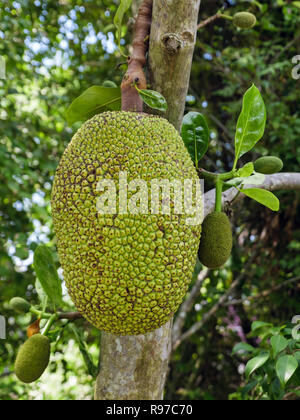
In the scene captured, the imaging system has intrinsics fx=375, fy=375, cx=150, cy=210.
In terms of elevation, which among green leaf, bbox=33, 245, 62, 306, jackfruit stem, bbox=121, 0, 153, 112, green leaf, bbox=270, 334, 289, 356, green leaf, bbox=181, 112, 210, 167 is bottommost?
green leaf, bbox=270, 334, 289, 356

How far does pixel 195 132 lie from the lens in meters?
0.79

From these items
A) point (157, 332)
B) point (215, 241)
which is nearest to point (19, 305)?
point (157, 332)

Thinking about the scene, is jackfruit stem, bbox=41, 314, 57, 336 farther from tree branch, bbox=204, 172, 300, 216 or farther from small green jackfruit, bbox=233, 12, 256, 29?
small green jackfruit, bbox=233, 12, 256, 29

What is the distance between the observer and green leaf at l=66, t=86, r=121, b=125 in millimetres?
844

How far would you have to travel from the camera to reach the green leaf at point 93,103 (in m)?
0.84

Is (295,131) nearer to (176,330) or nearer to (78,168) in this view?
(176,330)

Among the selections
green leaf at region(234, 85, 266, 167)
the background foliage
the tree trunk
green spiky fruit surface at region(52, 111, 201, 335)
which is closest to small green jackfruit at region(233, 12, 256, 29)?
the tree trunk

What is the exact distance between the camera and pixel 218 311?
6.07 ft

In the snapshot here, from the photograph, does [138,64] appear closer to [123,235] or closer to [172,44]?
[172,44]

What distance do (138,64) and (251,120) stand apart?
0.27 m

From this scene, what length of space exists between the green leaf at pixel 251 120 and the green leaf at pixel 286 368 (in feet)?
1.48

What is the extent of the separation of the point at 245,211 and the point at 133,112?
1358mm

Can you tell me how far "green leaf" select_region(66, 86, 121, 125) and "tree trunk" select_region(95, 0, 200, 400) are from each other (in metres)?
0.11

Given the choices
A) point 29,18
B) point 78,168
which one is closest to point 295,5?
point 29,18
